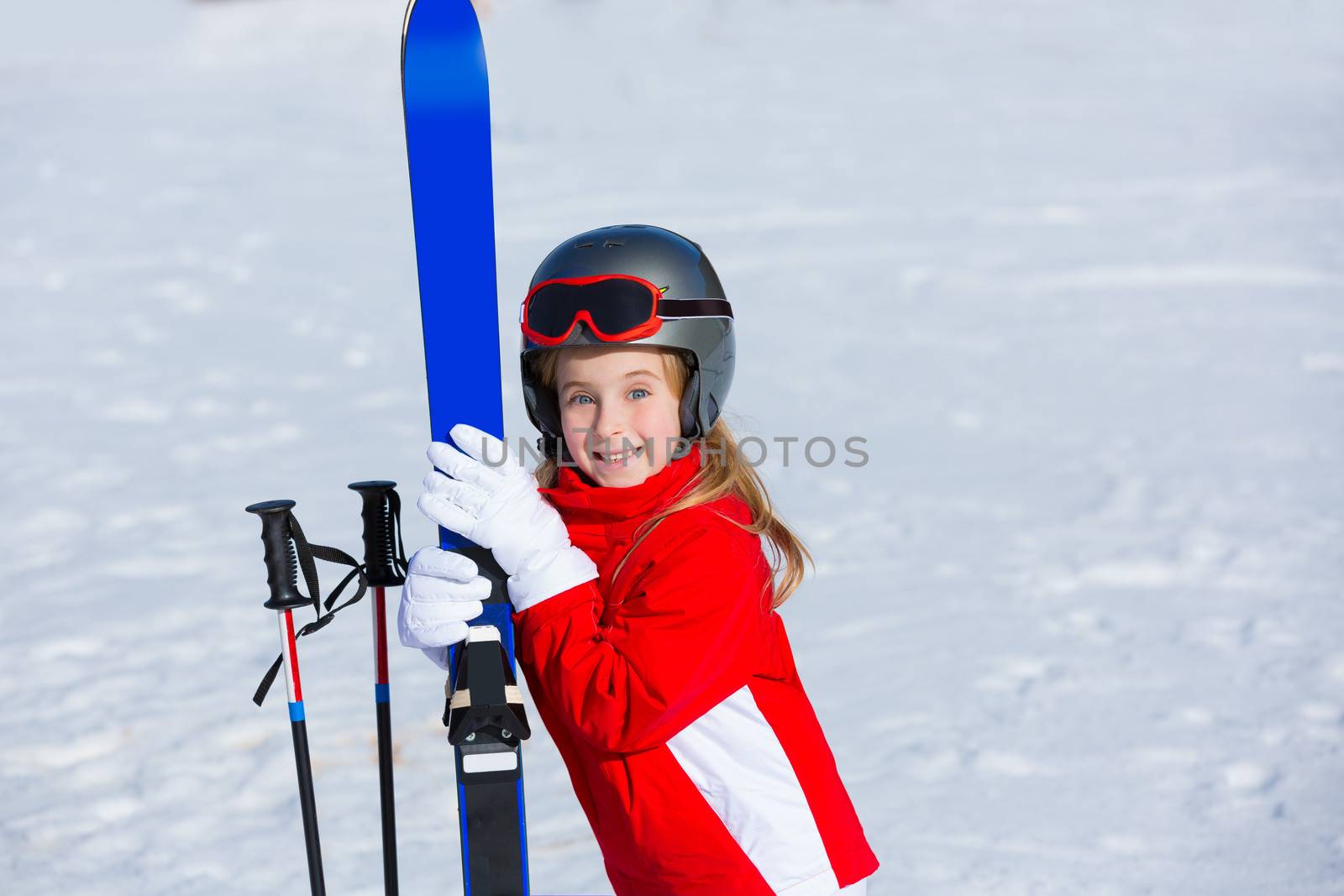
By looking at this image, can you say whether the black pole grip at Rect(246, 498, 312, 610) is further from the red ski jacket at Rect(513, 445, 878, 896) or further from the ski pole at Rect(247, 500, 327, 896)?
the red ski jacket at Rect(513, 445, 878, 896)

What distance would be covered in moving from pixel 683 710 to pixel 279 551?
0.80m

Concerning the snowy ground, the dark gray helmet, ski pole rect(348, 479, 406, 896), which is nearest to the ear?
the dark gray helmet

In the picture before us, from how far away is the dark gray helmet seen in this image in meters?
2.11

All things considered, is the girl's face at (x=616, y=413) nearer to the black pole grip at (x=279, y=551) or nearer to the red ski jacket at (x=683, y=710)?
the red ski jacket at (x=683, y=710)

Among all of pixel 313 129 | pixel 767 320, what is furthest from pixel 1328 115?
pixel 313 129

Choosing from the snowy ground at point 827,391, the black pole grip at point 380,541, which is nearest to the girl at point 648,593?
the black pole grip at point 380,541

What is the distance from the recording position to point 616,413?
6.84ft

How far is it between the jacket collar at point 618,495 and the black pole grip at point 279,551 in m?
0.47

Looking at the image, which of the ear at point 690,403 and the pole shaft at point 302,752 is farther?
the pole shaft at point 302,752

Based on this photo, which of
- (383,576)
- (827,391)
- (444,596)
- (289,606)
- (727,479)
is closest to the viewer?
(444,596)

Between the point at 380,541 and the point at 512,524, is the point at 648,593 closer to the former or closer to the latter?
the point at 512,524

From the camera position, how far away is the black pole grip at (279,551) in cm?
221

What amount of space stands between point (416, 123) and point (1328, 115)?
13157 mm

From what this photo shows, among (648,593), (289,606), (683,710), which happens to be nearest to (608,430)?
(648,593)
